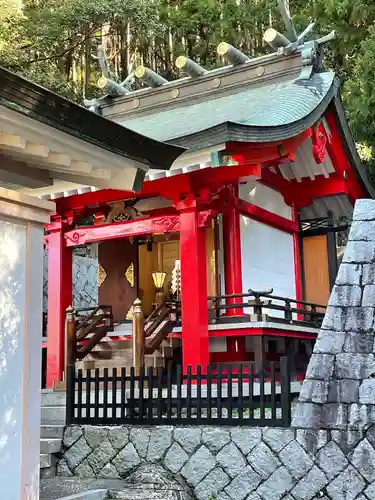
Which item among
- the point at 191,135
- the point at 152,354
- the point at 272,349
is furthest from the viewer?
the point at 272,349

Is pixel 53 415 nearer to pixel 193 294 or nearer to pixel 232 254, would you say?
pixel 193 294

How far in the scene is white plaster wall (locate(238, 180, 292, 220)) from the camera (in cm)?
1080

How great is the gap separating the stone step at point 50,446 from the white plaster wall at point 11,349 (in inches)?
118

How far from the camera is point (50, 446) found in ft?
24.3

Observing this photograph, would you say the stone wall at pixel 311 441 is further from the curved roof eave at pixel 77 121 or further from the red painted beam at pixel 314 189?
the red painted beam at pixel 314 189

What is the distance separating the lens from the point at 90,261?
20.7m

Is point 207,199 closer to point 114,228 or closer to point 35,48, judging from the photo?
point 114,228

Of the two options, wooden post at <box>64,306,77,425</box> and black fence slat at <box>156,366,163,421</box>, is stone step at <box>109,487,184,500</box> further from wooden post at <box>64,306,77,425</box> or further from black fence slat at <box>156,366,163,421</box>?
wooden post at <box>64,306,77,425</box>

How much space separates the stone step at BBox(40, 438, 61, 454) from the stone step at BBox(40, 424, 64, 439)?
0.11m

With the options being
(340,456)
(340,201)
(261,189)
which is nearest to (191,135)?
(261,189)

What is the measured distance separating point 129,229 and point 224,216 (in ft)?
5.35

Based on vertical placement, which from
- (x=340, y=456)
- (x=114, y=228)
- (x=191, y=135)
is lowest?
(x=340, y=456)

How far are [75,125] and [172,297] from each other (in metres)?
8.28

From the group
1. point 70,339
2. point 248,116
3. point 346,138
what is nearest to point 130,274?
point 70,339
